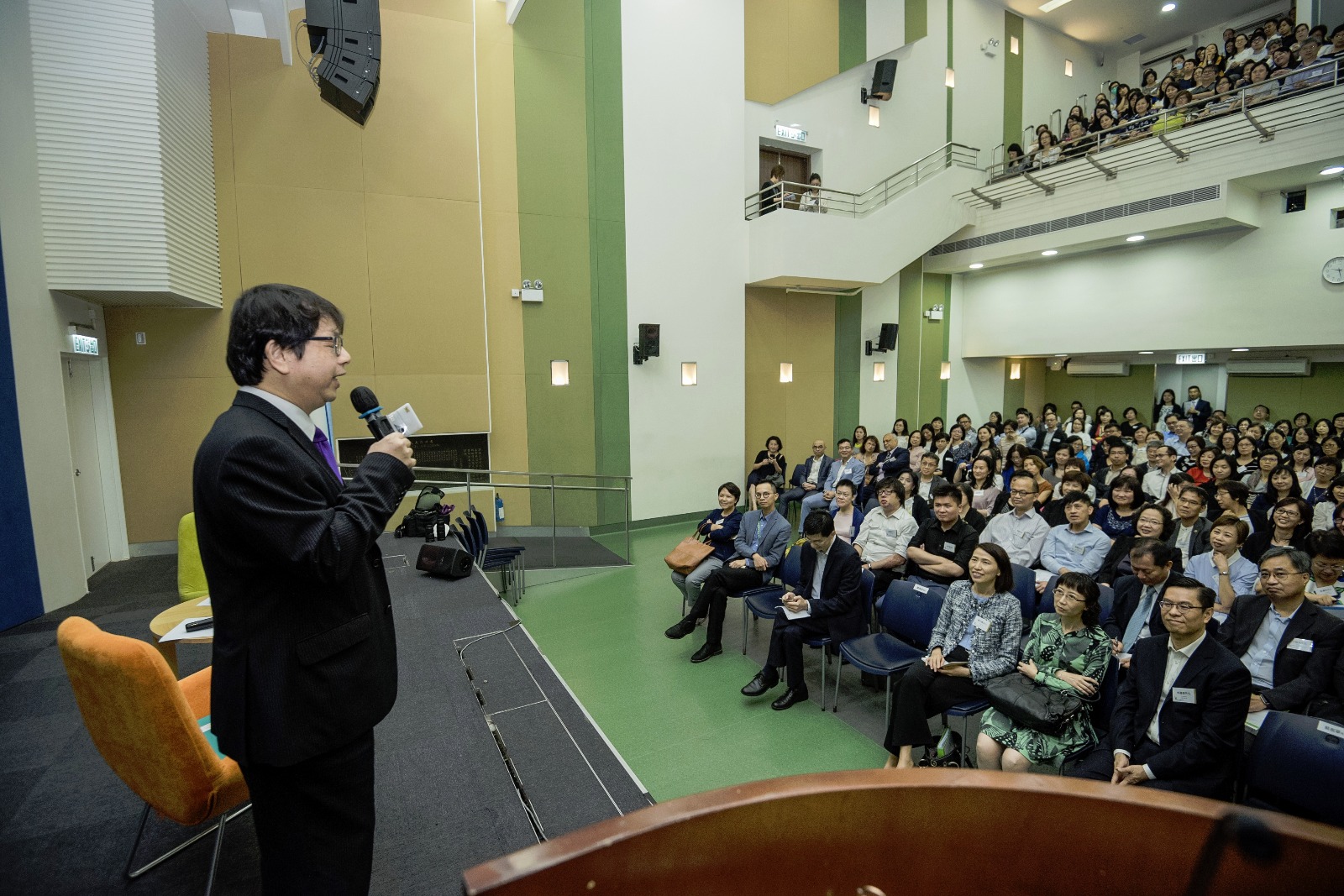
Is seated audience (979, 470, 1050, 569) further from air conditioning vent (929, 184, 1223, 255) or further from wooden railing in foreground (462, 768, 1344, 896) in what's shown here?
air conditioning vent (929, 184, 1223, 255)

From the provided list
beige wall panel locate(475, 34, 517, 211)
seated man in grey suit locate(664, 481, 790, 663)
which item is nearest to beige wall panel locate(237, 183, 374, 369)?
beige wall panel locate(475, 34, 517, 211)

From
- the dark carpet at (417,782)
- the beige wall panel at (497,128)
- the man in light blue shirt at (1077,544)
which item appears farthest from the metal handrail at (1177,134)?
the dark carpet at (417,782)

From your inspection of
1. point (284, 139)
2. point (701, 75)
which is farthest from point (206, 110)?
point (701, 75)

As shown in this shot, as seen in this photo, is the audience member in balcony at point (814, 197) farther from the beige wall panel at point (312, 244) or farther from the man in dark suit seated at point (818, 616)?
the man in dark suit seated at point (818, 616)

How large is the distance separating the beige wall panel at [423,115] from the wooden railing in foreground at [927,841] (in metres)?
7.95

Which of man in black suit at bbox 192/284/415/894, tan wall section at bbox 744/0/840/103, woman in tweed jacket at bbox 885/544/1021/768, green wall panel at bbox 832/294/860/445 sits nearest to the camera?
man in black suit at bbox 192/284/415/894

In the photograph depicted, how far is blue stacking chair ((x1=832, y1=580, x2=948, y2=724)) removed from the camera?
3.61 meters

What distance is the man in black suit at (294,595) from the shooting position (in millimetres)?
1176

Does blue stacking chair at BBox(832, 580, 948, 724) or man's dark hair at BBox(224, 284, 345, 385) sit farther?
blue stacking chair at BBox(832, 580, 948, 724)

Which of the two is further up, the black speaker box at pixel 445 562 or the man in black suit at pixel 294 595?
the man in black suit at pixel 294 595

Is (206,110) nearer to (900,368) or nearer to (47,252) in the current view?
(47,252)

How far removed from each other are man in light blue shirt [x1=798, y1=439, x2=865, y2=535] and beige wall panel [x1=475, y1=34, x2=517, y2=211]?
5163 millimetres

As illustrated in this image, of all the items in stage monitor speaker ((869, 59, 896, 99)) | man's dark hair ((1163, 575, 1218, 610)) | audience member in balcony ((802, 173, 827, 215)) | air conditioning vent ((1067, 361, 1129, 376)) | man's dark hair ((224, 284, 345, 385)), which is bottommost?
man's dark hair ((1163, 575, 1218, 610))

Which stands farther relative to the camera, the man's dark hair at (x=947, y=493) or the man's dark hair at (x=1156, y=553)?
the man's dark hair at (x=947, y=493)
